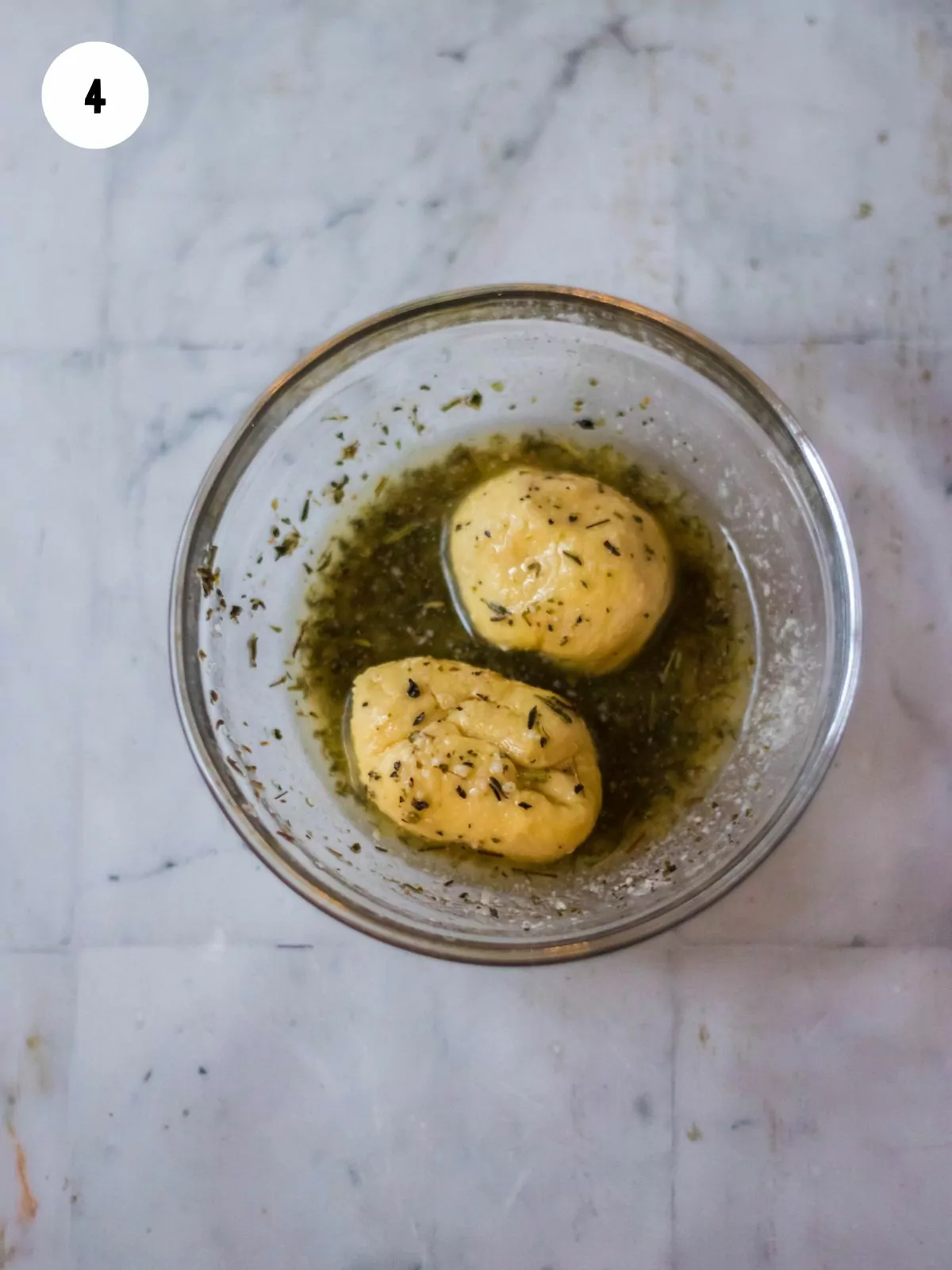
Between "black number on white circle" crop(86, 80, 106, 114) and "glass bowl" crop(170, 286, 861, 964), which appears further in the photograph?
"black number on white circle" crop(86, 80, 106, 114)

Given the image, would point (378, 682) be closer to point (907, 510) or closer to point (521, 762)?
point (521, 762)

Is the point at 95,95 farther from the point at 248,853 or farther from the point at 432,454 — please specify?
the point at 248,853

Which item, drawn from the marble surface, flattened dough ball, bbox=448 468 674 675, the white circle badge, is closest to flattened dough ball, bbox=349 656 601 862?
flattened dough ball, bbox=448 468 674 675

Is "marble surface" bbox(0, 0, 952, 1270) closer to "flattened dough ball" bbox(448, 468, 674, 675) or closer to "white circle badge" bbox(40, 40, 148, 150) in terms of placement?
"white circle badge" bbox(40, 40, 148, 150)

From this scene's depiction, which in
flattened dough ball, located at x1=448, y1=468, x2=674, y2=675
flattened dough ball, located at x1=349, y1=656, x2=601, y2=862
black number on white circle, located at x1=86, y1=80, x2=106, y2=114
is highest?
black number on white circle, located at x1=86, y1=80, x2=106, y2=114

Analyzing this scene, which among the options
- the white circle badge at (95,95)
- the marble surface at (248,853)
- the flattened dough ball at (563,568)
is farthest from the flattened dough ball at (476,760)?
the white circle badge at (95,95)

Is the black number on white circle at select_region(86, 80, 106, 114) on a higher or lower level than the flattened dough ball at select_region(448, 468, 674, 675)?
higher
